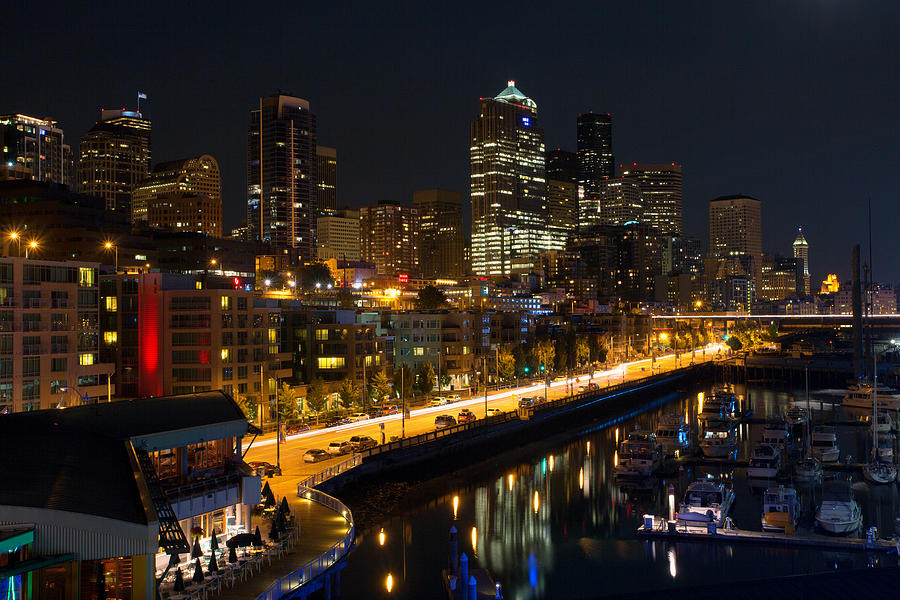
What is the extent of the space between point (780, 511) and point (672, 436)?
1068 inches

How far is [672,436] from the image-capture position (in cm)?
7419

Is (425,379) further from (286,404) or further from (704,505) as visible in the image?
(704,505)

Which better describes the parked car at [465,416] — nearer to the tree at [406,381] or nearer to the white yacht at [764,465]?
the tree at [406,381]

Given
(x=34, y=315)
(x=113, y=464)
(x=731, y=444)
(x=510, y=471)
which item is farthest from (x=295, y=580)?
(x=731, y=444)

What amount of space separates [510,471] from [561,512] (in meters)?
13.9

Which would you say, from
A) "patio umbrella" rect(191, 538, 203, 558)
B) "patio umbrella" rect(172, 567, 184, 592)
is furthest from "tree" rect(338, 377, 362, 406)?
"patio umbrella" rect(172, 567, 184, 592)

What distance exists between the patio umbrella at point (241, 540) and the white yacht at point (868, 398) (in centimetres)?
8946

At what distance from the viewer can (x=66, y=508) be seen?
23312mm

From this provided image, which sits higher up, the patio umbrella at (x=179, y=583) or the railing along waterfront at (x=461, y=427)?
the patio umbrella at (x=179, y=583)

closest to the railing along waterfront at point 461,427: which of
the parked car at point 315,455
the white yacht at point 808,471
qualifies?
the parked car at point 315,455

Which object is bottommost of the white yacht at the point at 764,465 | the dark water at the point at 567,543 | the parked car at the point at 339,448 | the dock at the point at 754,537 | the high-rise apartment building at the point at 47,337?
the dark water at the point at 567,543

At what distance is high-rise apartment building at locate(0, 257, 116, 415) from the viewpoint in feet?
173

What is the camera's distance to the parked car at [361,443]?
60.0 m

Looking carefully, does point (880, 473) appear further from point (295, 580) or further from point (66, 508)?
point (66, 508)
